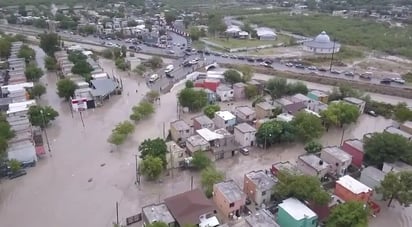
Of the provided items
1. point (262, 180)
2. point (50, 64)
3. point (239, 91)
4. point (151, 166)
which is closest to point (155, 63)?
point (50, 64)

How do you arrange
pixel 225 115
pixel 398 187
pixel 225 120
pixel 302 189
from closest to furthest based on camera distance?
1. pixel 302 189
2. pixel 398 187
3. pixel 225 120
4. pixel 225 115

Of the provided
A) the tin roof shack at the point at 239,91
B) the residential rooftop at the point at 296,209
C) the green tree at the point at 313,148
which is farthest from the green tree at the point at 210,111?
the residential rooftop at the point at 296,209

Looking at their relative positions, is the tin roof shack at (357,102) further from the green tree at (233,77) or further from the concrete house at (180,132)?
the concrete house at (180,132)

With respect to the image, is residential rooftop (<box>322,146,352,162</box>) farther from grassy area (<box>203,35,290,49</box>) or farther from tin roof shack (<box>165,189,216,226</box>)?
grassy area (<box>203,35,290,49</box>)

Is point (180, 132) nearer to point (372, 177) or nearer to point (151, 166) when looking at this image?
point (151, 166)

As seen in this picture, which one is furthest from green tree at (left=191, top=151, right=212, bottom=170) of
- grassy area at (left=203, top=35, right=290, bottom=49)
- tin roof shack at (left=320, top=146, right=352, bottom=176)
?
grassy area at (left=203, top=35, right=290, bottom=49)

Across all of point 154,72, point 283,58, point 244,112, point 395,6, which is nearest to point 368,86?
point 283,58
